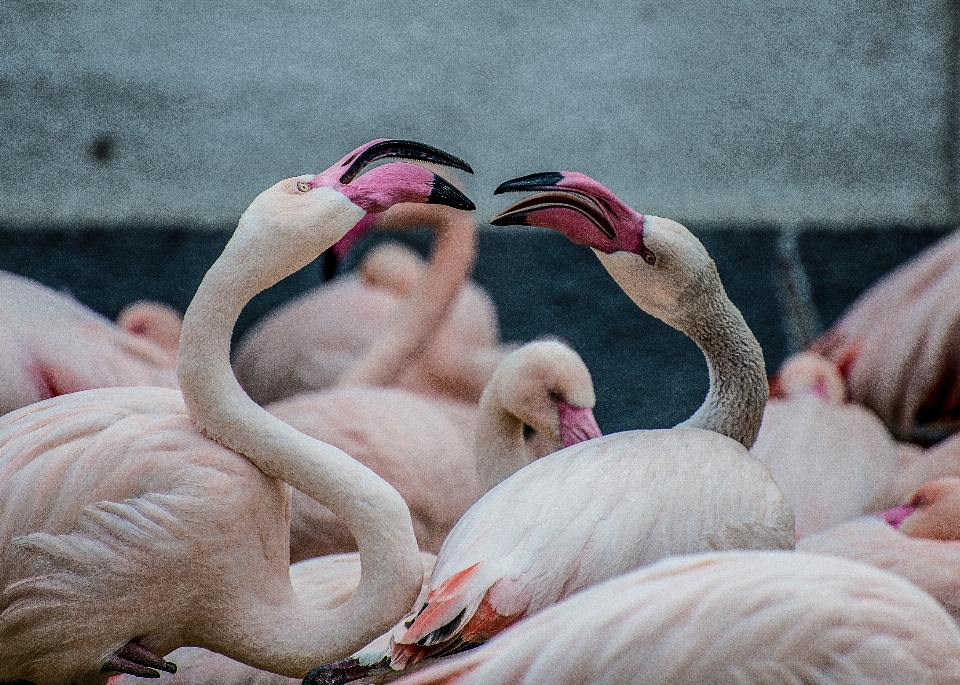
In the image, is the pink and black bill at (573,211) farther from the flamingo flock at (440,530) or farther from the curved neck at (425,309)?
the curved neck at (425,309)

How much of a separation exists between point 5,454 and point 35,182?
3.56 metres

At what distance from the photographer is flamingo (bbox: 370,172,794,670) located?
184 cm

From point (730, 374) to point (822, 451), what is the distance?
Result: 84 centimetres

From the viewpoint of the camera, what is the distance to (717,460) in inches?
83.2

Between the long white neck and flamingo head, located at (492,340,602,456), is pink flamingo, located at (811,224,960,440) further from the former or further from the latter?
the long white neck

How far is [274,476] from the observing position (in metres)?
2.13

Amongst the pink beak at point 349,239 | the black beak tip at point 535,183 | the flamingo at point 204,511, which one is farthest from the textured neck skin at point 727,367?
the pink beak at point 349,239

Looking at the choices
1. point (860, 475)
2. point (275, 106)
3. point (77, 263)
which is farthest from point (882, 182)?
point (77, 263)

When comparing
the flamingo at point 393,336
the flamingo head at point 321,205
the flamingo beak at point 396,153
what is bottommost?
the flamingo at point 393,336

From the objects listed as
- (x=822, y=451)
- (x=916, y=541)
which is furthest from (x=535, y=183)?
(x=822, y=451)

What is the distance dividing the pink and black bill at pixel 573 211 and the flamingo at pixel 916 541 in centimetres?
75

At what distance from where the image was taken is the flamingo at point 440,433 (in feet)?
8.61

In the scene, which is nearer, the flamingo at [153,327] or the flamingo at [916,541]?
the flamingo at [916,541]

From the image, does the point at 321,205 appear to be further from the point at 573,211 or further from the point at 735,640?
the point at 735,640
